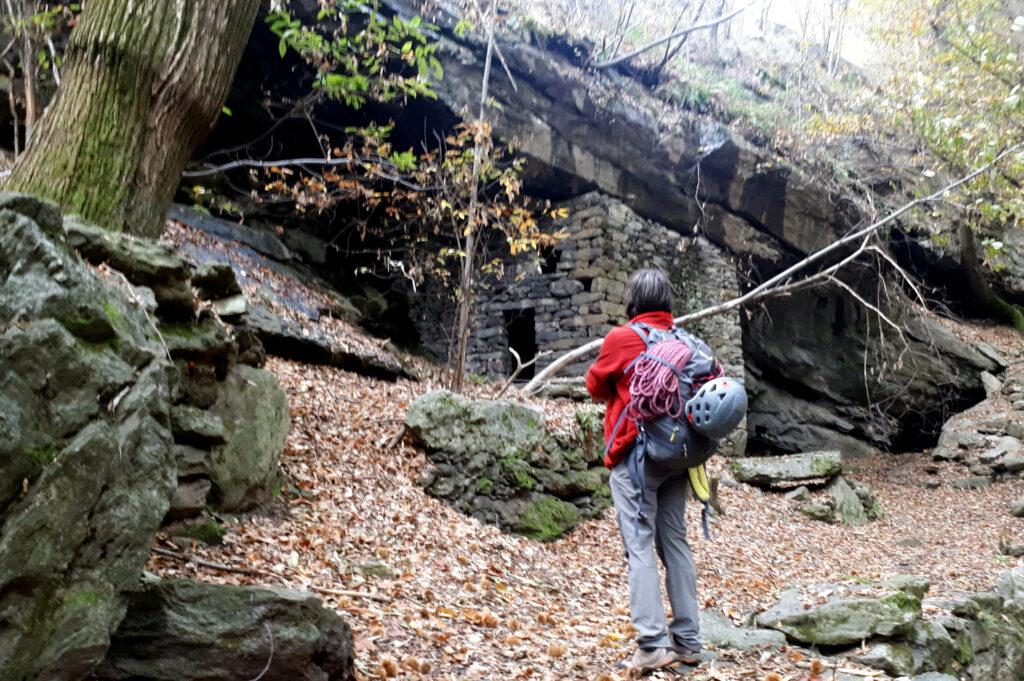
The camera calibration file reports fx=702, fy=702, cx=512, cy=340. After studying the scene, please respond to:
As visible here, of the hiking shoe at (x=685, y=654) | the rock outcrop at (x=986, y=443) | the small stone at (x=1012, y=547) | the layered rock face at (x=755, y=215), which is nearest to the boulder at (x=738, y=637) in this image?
the hiking shoe at (x=685, y=654)

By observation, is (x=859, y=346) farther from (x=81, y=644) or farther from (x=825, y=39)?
(x=81, y=644)

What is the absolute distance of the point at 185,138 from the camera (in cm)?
425

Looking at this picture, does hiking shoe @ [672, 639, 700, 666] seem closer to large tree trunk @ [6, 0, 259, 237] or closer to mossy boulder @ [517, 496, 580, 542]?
mossy boulder @ [517, 496, 580, 542]

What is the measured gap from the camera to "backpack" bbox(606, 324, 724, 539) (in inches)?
125

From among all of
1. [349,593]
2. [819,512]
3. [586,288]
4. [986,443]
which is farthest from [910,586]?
[986,443]

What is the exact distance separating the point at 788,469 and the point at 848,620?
19.9 feet

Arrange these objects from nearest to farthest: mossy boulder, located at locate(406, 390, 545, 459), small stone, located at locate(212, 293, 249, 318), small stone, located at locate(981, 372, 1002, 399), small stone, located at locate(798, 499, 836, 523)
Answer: small stone, located at locate(212, 293, 249, 318) < mossy boulder, located at locate(406, 390, 545, 459) < small stone, located at locate(798, 499, 836, 523) < small stone, located at locate(981, 372, 1002, 399)

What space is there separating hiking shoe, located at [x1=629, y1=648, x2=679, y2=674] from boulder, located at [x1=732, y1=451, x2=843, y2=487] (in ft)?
22.4

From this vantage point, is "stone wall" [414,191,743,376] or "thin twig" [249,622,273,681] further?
"stone wall" [414,191,743,376]

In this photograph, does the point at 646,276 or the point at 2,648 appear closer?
the point at 2,648

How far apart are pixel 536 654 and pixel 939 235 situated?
13.6 meters

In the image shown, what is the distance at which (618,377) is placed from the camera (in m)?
3.37

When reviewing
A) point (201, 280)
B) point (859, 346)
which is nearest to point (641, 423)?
point (201, 280)

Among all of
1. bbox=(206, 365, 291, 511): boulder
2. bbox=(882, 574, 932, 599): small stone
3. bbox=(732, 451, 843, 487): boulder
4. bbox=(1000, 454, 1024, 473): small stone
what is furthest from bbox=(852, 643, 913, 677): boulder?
bbox=(1000, 454, 1024, 473): small stone
